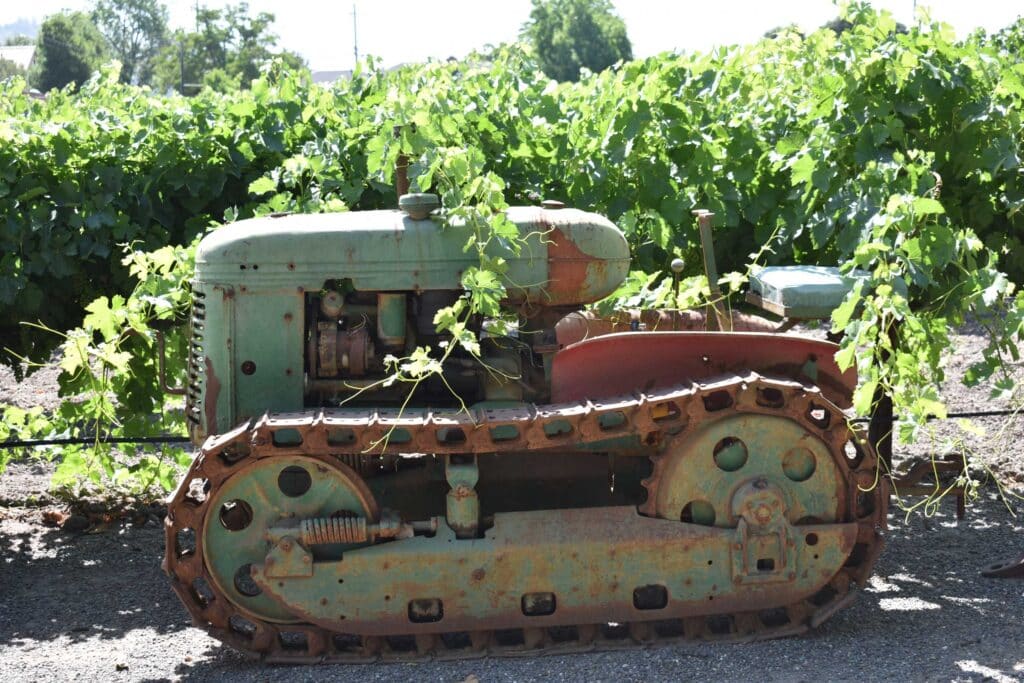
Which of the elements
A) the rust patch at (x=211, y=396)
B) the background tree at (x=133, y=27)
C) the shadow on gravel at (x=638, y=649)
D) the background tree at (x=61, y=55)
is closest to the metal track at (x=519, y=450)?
the shadow on gravel at (x=638, y=649)

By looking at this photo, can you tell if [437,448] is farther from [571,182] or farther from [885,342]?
[571,182]

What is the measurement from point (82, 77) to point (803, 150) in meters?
63.1

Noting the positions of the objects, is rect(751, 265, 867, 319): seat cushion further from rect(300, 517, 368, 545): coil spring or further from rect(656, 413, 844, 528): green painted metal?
rect(300, 517, 368, 545): coil spring

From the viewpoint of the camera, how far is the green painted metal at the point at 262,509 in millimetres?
5340

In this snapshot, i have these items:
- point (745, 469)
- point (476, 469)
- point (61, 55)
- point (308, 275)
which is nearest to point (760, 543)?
point (745, 469)

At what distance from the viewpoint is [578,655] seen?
5363mm

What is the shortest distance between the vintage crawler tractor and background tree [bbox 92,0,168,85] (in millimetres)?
81920

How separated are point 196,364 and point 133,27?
86.5 m

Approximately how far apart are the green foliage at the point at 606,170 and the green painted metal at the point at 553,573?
83 centimetres

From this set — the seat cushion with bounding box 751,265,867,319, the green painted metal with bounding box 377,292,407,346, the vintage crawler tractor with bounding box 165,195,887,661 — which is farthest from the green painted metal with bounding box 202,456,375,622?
the seat cushion with bounding box 751,265,867,319

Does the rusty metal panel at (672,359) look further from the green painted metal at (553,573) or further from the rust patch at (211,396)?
the rust patch at (211,396)

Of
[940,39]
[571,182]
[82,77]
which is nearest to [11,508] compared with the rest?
[571,182]

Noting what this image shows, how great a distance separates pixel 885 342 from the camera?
5.30m

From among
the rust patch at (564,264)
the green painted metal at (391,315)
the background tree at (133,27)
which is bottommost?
the green painted metal at (391,315)
